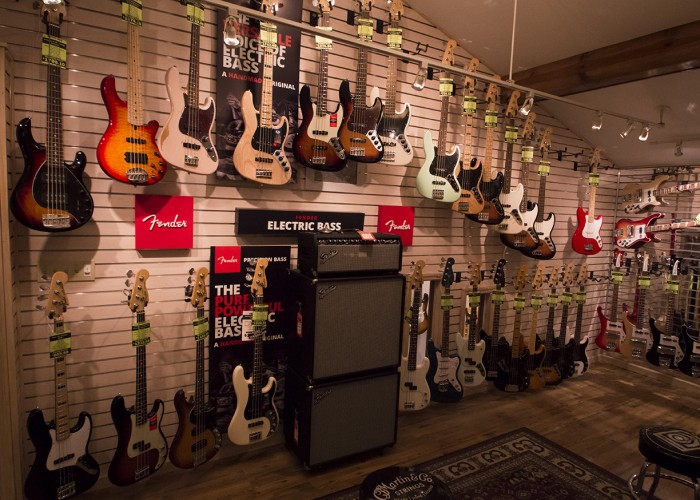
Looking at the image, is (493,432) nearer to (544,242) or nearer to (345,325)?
(345,325)

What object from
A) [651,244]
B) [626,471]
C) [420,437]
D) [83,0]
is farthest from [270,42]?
[651,244]

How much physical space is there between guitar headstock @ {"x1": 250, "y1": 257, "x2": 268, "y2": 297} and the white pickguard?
1.01 m

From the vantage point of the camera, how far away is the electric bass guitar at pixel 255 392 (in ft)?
8.02

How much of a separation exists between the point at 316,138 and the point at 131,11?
42.6 inches

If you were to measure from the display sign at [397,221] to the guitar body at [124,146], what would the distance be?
157 centimetres

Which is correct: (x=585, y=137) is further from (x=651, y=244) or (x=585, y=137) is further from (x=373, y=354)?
(x=373, y=354)

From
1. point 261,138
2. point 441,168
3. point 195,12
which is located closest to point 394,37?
point 441,168

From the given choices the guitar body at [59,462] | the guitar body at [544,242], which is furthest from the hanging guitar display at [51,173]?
the guitar body at [544,242]

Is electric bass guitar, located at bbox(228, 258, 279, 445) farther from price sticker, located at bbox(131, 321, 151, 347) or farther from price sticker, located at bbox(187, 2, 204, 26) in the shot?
price sticker, located at bbox(187, 2, 204, 26)

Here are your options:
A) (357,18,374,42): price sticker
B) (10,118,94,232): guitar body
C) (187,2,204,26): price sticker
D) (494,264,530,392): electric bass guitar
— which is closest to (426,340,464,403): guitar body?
(494,264,530,392): electric bass guitar

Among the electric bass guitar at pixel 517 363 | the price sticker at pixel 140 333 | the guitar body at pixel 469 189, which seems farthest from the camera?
the electric bass guitar at pixel 517 363

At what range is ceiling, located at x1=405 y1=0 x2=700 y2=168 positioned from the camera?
8.53ft

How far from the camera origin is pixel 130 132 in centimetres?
205

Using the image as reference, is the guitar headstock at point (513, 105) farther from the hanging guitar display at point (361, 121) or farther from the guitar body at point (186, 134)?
the guitar body at point (186, 134)
